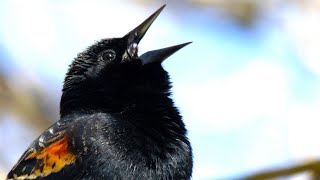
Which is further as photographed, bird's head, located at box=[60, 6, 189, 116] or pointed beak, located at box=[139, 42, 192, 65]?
pointed beak, located at box=[139, 42, 192, 65]

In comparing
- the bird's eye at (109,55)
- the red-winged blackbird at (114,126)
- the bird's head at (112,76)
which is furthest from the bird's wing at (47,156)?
the bird's eye at (109,55)

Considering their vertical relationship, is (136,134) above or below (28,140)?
above

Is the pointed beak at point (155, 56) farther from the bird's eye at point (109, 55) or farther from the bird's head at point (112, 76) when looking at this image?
the bird's eye at point (109, 55)

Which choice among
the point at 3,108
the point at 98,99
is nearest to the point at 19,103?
the point at 3,108

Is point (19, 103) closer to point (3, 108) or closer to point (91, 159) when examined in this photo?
point (3, 108)

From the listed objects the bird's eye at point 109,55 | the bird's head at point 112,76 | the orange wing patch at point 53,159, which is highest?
the bird's eye at point 109,55

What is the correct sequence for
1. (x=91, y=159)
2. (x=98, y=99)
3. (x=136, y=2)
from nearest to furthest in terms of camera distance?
(x=91, y=159)
(x=98, y=99)
(x=136, y=2)

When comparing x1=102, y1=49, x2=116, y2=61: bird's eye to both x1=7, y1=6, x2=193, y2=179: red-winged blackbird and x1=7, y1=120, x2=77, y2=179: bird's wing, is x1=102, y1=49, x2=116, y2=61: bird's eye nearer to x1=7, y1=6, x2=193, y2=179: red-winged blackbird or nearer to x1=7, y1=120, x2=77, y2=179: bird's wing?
x1=7, y1=6, x2=193, y2=179: red-winged blackbird

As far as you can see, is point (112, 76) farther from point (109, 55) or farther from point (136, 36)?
point (136, 36)

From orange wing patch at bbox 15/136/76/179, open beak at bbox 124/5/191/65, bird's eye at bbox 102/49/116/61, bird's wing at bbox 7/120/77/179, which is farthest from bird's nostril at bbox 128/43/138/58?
orange wing patch at bbox 15/136/76/179
